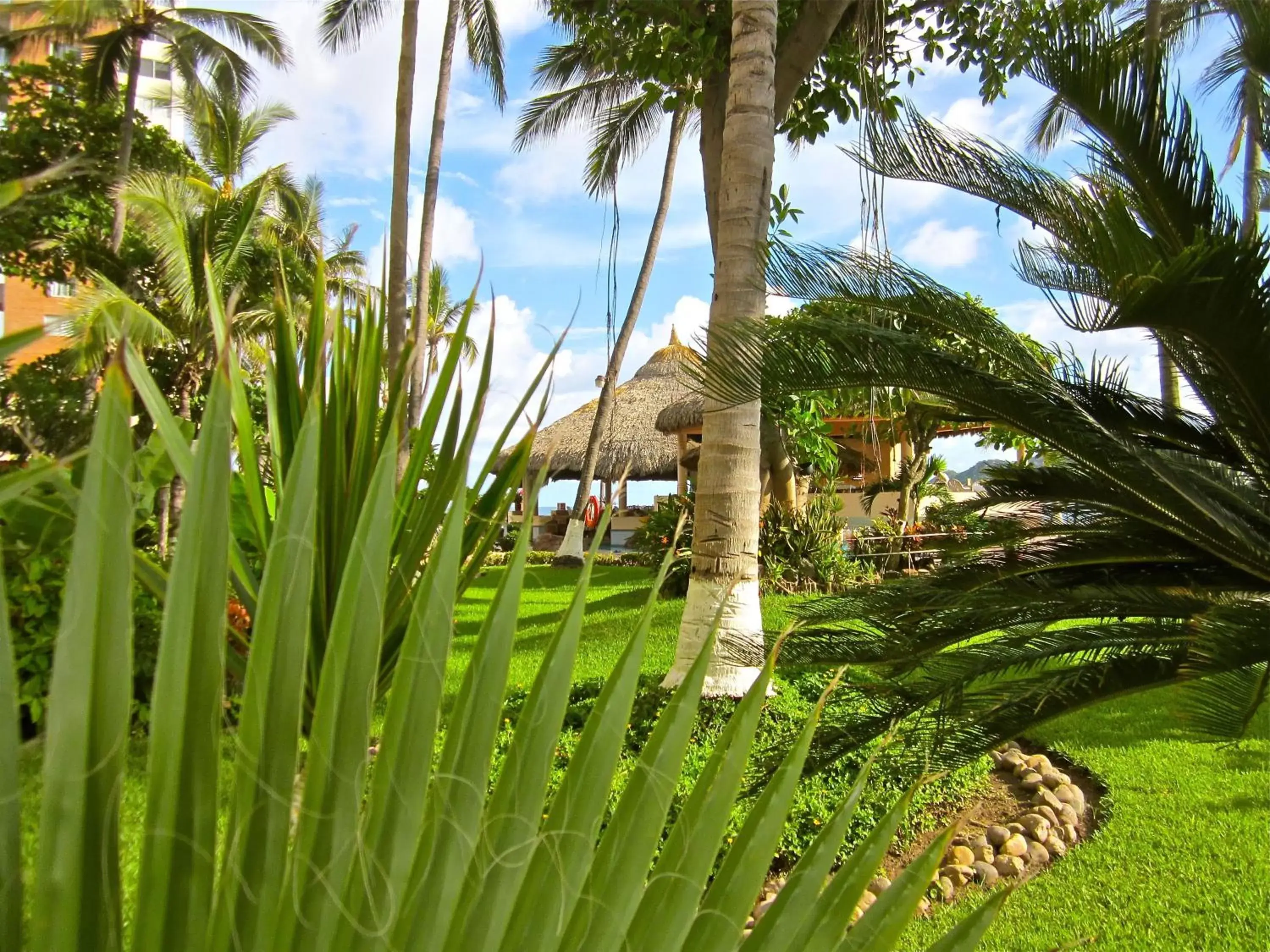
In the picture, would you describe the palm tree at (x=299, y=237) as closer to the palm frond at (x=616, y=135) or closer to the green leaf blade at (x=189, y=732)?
the palm frond at (x=616, y=135)

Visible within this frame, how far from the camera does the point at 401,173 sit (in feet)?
29.2

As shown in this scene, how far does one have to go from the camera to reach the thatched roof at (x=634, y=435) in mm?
20531

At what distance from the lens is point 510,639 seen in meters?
0.77

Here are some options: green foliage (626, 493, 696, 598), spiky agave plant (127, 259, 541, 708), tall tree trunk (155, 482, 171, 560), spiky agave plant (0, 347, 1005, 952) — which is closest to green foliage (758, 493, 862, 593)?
green foliage (626, 493, 696, 598)

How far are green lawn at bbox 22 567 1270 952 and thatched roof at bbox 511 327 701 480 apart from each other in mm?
13894

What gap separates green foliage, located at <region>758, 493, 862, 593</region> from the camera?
9.59m

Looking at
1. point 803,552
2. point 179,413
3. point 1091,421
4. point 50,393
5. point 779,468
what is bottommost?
point 803,552

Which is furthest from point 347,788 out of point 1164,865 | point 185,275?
point 185,275

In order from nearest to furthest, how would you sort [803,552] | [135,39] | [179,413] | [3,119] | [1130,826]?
[1130,826]
[803,552]
[3,119]
[179,413]
[135,39]

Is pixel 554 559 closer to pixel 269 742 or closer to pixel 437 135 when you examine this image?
pixel 437 135

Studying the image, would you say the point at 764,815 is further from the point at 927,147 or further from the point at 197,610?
the point at 927,147

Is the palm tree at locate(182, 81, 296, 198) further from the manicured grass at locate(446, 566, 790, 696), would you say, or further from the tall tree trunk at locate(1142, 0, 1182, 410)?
the tall tree trunk at locate(1142, 0, 1182, 410)

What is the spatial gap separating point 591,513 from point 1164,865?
638 inches

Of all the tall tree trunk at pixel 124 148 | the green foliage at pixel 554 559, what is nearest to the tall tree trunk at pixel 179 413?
the tall tree trunk at pixel 124 148
